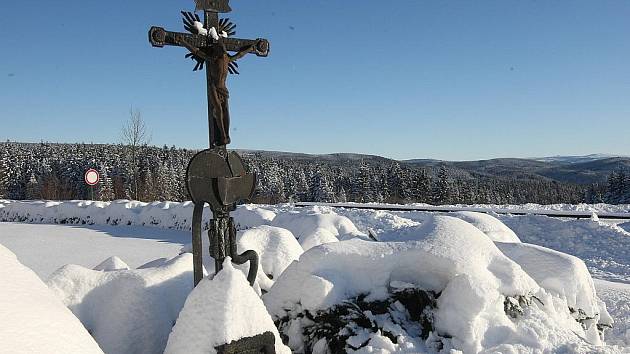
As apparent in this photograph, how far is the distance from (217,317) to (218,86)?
6.98ft

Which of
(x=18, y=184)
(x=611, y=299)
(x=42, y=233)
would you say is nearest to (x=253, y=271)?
(x=611, y=299)

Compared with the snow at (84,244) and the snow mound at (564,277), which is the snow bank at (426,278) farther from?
the snow at (84,244)

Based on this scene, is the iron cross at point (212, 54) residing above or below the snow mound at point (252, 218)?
above

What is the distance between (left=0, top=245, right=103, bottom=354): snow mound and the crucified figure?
205 cm

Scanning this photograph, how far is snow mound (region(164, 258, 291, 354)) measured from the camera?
308 centimetres

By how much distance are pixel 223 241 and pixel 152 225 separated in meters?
13.9

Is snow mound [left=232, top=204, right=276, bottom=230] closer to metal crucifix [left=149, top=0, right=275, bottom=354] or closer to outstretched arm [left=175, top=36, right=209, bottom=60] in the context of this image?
metal crucifix [left=149, top=0, right=275, bottom=354]

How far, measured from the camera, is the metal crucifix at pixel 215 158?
4188 mm

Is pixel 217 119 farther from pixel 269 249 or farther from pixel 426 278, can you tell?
pixel 426 278

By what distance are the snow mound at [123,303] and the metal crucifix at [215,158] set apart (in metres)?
0.37

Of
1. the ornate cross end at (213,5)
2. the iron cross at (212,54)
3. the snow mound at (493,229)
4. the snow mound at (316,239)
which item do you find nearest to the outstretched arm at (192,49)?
the iron cross at (212,54)

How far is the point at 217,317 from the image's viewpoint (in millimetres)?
3141

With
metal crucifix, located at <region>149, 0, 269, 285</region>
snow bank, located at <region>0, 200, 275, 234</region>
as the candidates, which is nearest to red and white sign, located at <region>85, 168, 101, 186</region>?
snow bank, located at <region>0, 200, 275, 234</region>

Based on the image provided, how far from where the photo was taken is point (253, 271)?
4.40m
